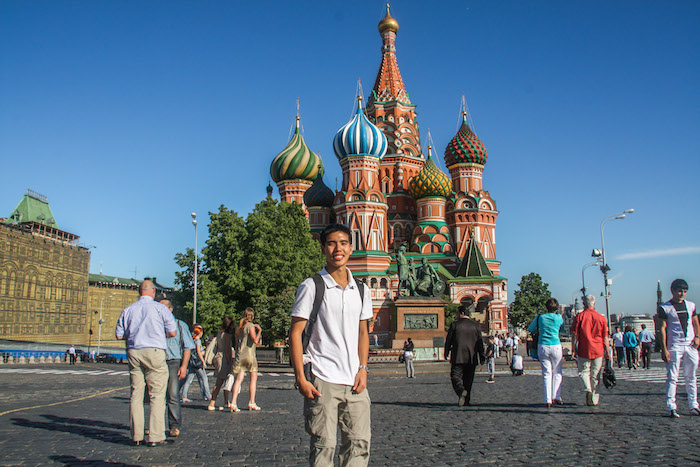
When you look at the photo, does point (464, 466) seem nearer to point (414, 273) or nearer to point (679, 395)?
point (679, 395)

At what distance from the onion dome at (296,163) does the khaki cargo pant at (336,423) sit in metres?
63.4

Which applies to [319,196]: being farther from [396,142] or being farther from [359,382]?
[359,382]

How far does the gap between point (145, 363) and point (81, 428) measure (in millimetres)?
2067

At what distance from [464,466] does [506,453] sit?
29.8 inches

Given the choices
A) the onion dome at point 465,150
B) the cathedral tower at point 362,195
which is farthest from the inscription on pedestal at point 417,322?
the onion dome at point 465,150

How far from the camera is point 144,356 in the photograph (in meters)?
6.80

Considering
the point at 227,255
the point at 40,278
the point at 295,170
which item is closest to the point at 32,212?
the point at 40,278

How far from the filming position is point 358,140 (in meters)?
59.5

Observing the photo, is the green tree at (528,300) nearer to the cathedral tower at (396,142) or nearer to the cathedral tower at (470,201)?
the cathedral tower at (470,201)

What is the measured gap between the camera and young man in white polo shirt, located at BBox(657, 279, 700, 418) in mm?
8492

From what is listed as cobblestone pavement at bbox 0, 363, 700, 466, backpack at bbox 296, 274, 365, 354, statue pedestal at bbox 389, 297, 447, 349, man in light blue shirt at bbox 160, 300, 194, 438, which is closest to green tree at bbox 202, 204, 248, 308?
statue pedestal at bbox 389, 297, 447, 349

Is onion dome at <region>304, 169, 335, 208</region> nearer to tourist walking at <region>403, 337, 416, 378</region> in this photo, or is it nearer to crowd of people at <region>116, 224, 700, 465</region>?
tourist walking at <region>403, 337, 416, 378</region>

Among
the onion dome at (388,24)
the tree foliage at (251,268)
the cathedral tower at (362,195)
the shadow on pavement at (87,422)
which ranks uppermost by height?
the onion dome at (388,24)

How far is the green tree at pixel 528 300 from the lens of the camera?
2623 inches
